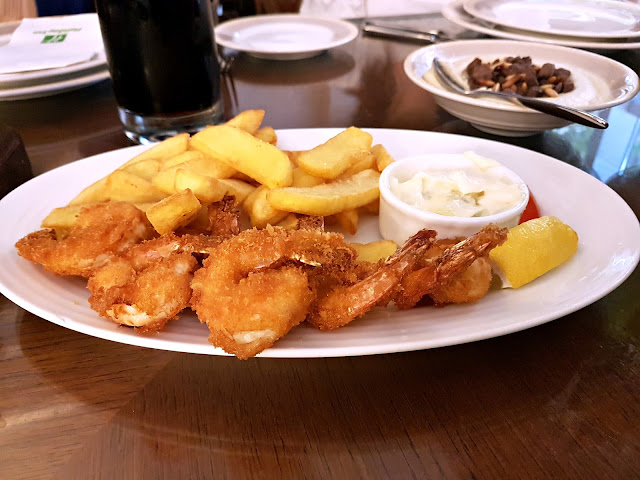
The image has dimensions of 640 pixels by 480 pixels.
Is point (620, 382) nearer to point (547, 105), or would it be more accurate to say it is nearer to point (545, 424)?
point (545, 424)

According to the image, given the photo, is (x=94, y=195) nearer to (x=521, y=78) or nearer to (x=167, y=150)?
(x=167, y=150)

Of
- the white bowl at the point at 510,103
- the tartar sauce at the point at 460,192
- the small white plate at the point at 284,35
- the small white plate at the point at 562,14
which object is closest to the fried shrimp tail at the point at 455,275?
the tartar sauce at the point at 460,192

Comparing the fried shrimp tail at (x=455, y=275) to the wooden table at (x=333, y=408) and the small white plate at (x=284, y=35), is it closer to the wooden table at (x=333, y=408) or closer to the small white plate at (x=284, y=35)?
the wooden table at (x=333, y=408)

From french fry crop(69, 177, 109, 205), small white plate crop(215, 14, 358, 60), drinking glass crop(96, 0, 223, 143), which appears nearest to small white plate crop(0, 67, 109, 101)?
drinking glass crop(96, 0, 223, 143)

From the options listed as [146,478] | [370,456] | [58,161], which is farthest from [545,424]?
[58,161]

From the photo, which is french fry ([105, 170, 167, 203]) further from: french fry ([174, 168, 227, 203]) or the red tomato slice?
the red tomato slice
